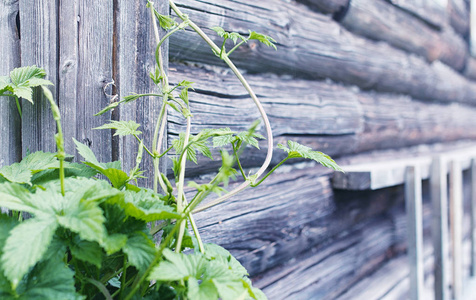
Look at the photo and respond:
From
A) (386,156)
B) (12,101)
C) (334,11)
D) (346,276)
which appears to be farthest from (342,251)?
(12,101)

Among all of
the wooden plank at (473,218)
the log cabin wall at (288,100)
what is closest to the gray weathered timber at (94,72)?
the log cabin wall at (288,100)

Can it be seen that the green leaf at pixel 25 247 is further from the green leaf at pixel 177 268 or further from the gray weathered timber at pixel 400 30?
the gray weathered timber at pixel 400 30

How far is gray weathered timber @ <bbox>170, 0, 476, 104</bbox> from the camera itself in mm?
945

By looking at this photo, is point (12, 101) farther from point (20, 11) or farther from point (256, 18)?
point (256, 18)

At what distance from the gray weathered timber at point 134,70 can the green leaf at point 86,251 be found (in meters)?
0.31

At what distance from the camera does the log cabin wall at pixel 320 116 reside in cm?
101

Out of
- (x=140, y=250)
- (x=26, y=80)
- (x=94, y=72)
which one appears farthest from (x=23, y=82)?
(x=140, y=250)

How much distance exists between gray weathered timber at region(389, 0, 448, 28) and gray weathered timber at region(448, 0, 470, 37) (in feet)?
0.67

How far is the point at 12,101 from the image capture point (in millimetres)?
683

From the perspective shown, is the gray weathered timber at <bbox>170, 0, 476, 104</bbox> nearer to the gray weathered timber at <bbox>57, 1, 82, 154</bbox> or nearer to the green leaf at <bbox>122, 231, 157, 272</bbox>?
the gray weathered timber at <bbox>57, 1, 82, 154</bbox>

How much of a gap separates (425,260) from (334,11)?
1.72 meters

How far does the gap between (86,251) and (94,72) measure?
0.41 meters

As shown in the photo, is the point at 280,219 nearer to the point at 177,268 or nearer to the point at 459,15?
the point at 177,268

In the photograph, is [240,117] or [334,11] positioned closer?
[240,117]
